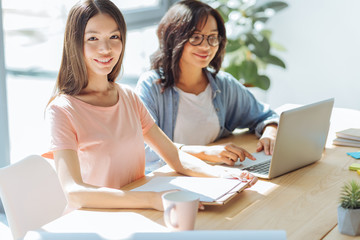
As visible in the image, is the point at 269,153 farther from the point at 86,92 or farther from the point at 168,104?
the point at 86,92

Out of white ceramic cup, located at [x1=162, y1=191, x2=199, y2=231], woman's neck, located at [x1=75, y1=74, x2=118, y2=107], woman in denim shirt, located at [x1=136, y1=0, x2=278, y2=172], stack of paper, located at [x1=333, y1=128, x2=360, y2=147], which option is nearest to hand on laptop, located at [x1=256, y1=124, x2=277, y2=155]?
woman in denim shirt, located at [x1=136, y1=0, x2=278, y2=172]

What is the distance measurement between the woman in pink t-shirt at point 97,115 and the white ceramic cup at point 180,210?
0.44 m

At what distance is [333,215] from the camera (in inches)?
51.1

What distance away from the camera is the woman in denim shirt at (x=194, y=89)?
2.17 m

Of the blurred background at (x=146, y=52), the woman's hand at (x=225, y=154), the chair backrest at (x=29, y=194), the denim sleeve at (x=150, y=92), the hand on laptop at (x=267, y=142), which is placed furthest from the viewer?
the blurred background at (x=146, y=52)

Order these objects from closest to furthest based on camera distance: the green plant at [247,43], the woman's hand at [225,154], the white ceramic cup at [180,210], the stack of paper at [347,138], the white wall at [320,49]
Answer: the white ceramic cup at [180,210] < the woman's hand at [225,154] < the stack of paper at [347,138] < the green plant at [247,43] < the white wall at [320,49]

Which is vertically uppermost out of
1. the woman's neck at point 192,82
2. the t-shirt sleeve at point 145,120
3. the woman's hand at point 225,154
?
the woman's neck at point 192,82

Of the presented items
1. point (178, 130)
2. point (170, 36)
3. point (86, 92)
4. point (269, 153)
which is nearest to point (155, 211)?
point (86, 92)

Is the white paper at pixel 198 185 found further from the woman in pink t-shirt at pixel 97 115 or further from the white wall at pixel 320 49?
the white wall at pixel 320 49

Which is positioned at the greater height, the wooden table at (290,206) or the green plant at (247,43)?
the green plant at (247,43)

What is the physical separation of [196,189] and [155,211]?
0.53 ft

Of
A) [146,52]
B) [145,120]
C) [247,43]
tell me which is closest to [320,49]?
[247,43]

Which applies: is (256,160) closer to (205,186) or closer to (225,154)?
(225,154)

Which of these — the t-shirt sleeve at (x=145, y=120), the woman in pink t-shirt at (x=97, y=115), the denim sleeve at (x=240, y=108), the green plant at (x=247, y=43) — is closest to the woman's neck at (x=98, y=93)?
the woman in pink t-shirt at (x=97, y=115)
